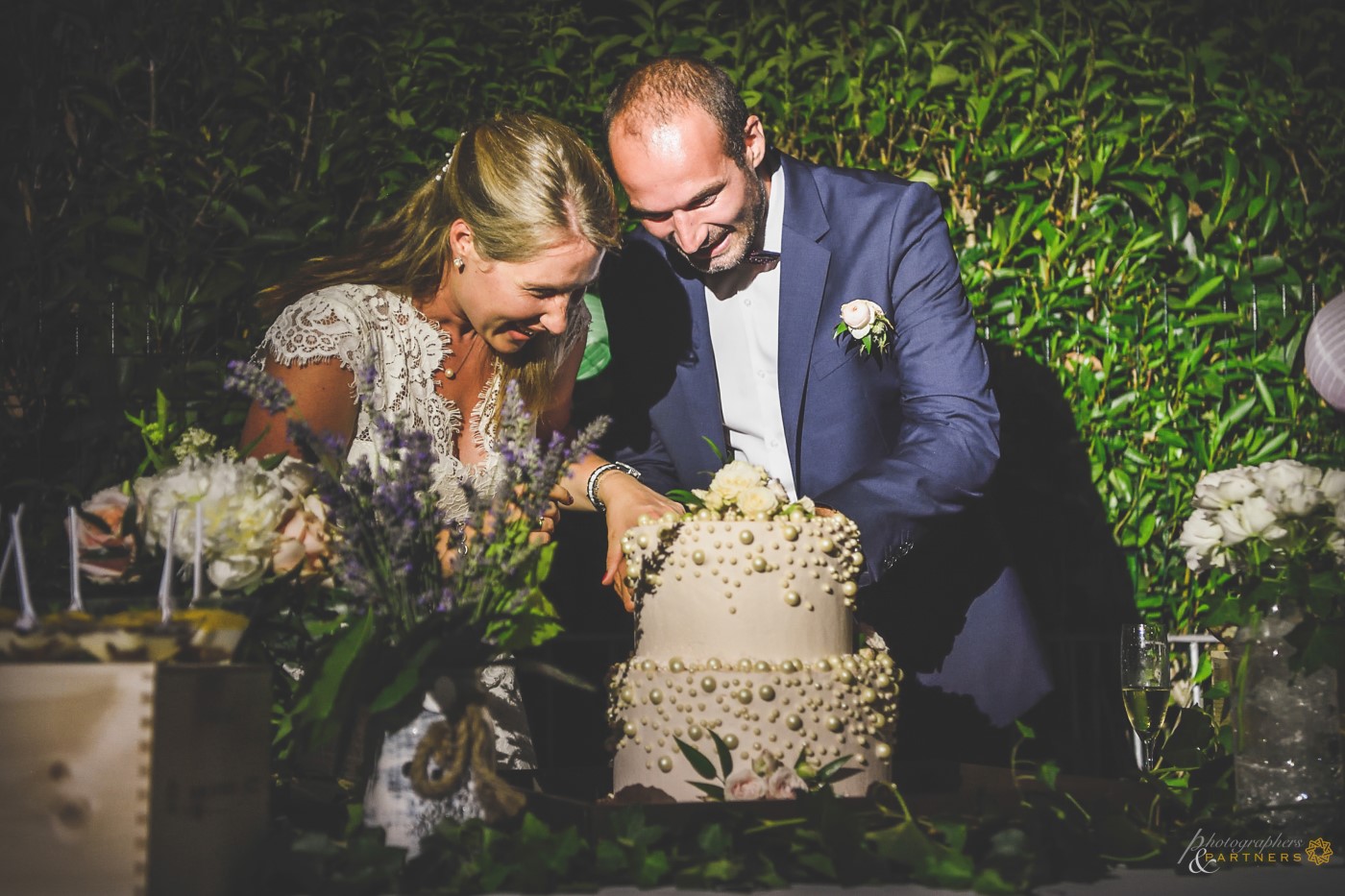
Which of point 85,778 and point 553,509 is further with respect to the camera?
point 553,509

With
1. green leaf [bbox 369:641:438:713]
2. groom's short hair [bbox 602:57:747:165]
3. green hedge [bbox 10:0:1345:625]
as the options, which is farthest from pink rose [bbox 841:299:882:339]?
green leaf [bbox 369:641:438:713]

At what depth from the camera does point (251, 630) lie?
1.54m

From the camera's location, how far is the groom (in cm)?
260

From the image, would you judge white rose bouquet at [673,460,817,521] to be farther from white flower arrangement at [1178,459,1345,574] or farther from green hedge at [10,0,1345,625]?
green hedge at [10,0,1345,625]

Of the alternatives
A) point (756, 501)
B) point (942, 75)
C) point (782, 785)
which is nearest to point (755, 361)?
point (942, 75)

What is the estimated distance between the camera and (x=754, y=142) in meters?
2.84

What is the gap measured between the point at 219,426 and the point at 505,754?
123 cm

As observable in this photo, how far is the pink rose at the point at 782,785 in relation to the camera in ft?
4.92

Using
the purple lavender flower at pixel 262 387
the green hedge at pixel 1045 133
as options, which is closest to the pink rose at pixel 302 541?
the purple lavender flower at pixel 262 387

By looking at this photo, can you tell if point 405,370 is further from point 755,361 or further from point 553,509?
point 755,361

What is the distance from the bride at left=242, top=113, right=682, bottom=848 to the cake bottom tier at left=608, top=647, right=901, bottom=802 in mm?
491

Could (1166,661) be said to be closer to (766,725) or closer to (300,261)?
(766,725)

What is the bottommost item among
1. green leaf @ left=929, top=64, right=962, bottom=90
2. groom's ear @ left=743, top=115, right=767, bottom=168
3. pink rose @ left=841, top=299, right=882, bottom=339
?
pink rose @ left=841, top=299, right=882, bottom=339

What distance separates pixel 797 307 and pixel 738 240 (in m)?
0.20
